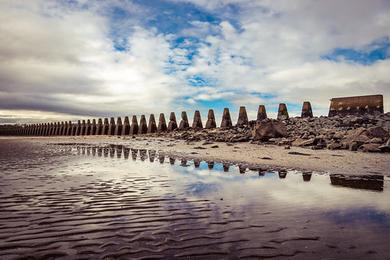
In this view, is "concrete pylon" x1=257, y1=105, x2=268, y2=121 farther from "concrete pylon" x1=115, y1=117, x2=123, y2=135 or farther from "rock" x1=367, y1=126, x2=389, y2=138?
"concrete pylon" x1=115, y1=117, x2=123, y2=135

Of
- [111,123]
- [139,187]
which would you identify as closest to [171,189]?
[139,187]

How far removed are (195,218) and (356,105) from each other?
57.8 ft

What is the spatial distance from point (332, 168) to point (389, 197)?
104 inches

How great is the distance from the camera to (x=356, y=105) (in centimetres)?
1780

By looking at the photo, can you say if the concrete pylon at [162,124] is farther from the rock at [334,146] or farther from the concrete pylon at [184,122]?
the rock at [334,146]

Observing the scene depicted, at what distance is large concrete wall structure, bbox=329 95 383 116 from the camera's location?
16.9 metres

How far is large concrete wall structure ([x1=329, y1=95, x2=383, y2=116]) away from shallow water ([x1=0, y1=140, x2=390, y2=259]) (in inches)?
537

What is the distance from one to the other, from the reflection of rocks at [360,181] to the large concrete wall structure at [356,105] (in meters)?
13.2

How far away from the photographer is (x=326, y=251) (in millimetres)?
2193

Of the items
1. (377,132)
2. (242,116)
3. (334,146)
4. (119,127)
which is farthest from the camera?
(119,127)

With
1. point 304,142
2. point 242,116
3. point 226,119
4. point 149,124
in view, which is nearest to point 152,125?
point 149,124

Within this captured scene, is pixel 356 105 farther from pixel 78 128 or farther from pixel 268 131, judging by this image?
pixel 78 128

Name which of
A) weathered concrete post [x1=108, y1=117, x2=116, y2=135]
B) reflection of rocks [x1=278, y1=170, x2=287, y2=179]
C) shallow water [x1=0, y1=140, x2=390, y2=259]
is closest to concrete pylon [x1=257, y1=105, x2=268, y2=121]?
reflection of rocks [x1=278, y1=170, x2=287, y2=179]

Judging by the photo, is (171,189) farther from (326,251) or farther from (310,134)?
A: (310,134)
